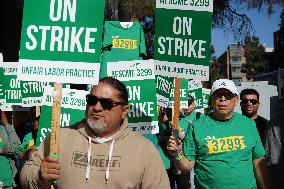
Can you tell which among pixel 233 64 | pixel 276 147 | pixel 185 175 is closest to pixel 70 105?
pixel 185 175

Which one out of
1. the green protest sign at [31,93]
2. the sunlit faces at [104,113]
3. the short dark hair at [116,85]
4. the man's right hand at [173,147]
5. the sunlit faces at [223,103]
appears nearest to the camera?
the sunlit faces at [104,113]

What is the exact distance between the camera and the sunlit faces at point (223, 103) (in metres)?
4.94

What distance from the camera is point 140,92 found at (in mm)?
6699

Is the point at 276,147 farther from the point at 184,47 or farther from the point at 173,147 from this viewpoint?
the point at 184,47

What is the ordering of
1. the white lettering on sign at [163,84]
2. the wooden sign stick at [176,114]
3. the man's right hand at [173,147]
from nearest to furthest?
the man's right hand at [173,147] < the wooden sign stick at [176,114] < the white lettering on sign at [163,84]

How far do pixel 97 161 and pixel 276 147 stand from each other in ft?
3.83

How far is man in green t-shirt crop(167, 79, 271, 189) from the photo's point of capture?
4777 millimetres

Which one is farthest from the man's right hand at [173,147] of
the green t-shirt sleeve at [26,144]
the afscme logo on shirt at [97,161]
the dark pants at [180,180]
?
the dark pants at [180,180]

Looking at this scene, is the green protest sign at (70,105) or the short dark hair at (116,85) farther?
the green protest sign at (70,105)

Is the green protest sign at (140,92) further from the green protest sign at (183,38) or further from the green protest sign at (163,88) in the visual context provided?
the green protest sign at (183,38)

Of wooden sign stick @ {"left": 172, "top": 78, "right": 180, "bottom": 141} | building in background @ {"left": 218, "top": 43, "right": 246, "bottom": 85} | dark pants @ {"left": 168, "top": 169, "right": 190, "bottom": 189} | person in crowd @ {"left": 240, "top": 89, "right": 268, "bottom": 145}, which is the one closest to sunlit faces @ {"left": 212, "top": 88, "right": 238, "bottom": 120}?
wooden sign stick @ {"left": 172, "top": 78, "right": 180, "bottom": 141}

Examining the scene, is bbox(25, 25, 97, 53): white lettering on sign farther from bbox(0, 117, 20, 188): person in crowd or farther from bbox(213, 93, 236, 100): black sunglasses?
bbox(0, 117, 20, 188): person in crowd

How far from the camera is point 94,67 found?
408cm

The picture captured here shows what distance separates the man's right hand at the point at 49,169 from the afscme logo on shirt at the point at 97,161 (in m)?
0.21
